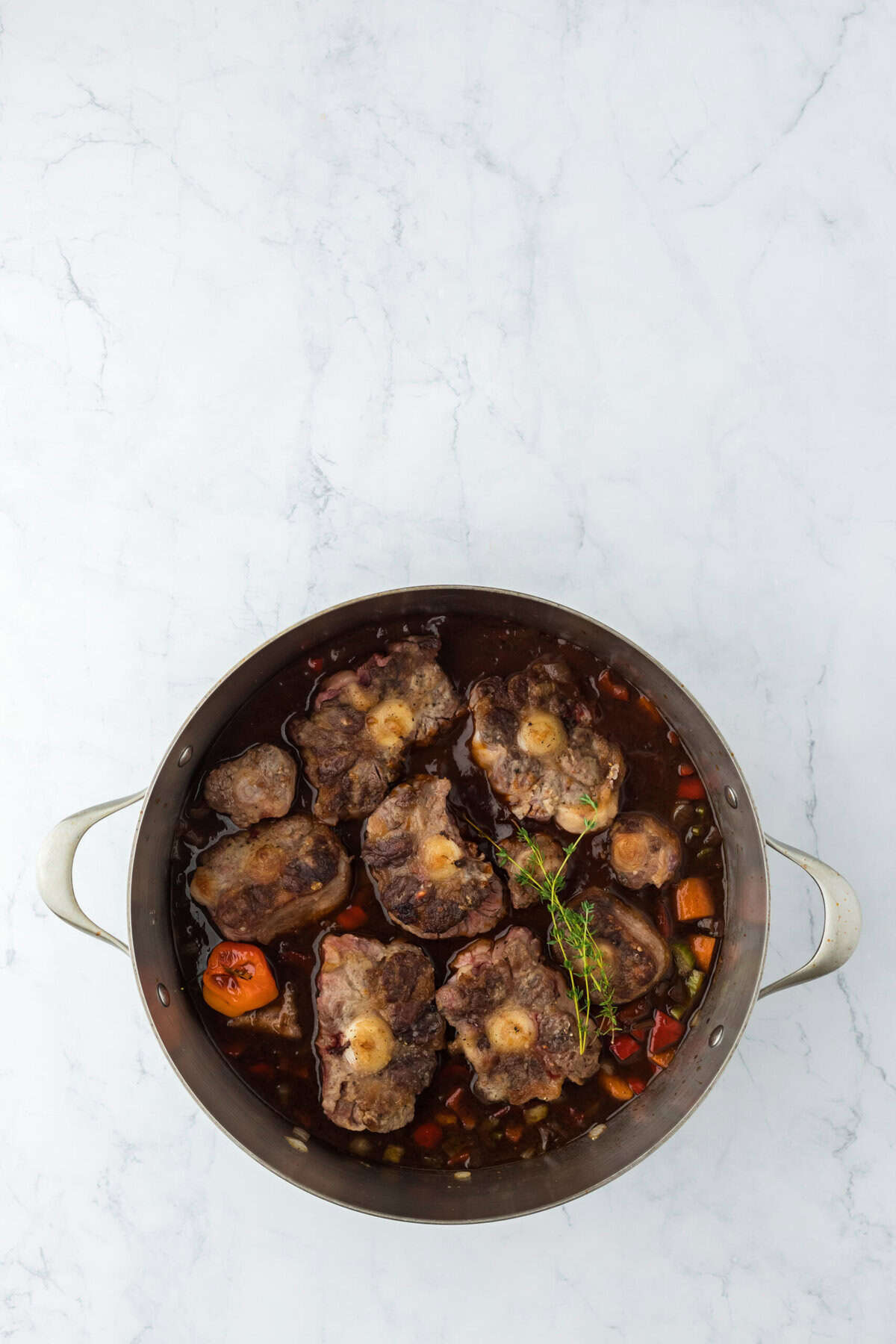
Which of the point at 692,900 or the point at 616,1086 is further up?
the point at 692,900

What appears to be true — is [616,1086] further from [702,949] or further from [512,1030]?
[702,949]

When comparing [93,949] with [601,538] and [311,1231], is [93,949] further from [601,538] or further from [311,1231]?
[601,538]

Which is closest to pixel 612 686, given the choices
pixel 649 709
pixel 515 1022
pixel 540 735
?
pixel 649 709

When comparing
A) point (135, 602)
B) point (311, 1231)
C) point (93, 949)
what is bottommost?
point (311, 1231)

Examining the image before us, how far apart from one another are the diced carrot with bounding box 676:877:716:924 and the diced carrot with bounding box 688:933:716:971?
78 mm

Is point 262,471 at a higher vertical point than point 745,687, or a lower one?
higher

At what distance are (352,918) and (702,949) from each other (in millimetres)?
1349

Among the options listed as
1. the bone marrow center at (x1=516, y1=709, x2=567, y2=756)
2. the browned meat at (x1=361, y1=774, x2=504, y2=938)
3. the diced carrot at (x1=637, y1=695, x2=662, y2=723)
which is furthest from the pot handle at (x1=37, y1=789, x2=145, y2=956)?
the diced carrot at (x1=637, y1=695, x2=662, y2=723)

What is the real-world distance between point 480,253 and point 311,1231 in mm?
3978

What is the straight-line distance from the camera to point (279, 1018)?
13.2ft

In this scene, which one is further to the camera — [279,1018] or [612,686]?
[612,686]

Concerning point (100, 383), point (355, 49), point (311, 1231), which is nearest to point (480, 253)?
point (355, 49)

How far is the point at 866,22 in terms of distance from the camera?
4.42 metres

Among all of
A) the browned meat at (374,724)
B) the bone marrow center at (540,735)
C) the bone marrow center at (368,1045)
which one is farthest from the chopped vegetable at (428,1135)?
the bone marrow center at (540,735)
